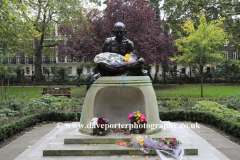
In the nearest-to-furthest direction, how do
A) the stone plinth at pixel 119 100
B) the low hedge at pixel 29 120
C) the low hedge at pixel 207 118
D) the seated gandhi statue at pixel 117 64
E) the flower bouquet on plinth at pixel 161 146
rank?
the flower bouquet on plinth at pixel 161 146, the stone plinth at pixel 119 100, the seated gandhi statue at pixel 117 64, the low hedge at pixel 29 120, the low hedge at pixel 207 118

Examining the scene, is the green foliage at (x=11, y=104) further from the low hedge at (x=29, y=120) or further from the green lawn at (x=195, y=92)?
the green lawn at (x=195, y=92)

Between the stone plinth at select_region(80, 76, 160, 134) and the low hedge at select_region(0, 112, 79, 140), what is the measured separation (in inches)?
108

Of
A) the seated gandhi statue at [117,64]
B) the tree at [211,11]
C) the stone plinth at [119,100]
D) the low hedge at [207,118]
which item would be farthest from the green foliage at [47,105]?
the tree at [211,11]

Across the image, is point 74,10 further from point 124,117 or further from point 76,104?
point 124,117

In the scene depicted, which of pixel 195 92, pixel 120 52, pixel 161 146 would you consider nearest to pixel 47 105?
pixel 120 52

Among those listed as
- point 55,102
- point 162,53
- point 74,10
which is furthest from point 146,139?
point 74,10

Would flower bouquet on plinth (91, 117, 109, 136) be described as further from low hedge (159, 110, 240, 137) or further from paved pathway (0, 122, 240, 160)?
low hedge (159, 110, 240, 137)

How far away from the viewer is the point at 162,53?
16.8 m

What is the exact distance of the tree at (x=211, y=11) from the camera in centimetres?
1414

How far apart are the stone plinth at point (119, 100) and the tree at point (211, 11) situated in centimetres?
1261

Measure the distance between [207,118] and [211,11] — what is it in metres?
12.3

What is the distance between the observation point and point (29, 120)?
721cm

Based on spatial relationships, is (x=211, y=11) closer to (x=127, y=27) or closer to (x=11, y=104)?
(x=127, y=27)

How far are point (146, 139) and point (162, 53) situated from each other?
44.6 feet
